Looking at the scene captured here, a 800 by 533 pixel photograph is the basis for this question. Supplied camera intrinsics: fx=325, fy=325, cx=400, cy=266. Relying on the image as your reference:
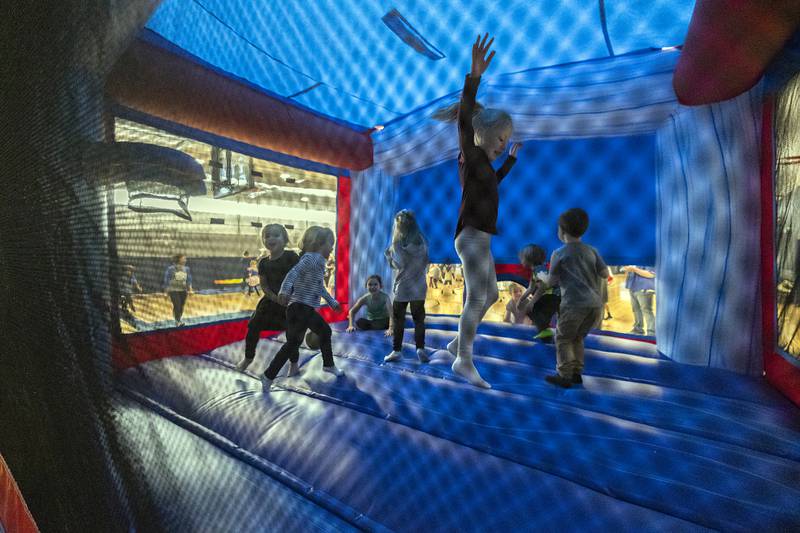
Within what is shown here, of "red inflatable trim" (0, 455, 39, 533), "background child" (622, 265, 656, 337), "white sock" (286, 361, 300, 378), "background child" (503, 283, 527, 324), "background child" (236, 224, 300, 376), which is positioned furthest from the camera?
"background child" (503, 283, 527, 324)

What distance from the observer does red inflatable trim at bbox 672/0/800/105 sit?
46 centimetres

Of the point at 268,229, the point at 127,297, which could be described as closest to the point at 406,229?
the point at 268,229

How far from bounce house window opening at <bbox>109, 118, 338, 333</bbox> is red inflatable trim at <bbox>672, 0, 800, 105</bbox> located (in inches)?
30.6

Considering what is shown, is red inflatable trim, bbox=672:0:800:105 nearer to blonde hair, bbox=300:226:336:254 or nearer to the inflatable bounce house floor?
the inflatable bounce house floor

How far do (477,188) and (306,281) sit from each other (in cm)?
47

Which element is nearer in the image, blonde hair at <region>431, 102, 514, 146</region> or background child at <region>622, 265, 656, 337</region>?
blonde hair at <region>431, 102, 514, 146</region>

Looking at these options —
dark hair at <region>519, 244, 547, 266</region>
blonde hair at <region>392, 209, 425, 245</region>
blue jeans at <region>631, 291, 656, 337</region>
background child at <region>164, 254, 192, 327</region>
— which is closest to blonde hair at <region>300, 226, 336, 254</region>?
blonde hair at <region>392, 209, 425, 245</region>

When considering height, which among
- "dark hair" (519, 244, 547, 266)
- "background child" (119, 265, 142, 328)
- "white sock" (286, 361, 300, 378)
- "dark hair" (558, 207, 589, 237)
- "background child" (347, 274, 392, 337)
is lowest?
"white sock" (286, 361, 300, 378)

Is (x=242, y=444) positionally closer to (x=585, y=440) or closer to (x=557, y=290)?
(x=585, y=440)

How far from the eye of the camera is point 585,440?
52cm

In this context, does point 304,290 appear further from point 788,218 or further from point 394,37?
point 788,218

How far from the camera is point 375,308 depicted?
1.32 metres

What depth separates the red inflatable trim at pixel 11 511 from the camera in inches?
20.6

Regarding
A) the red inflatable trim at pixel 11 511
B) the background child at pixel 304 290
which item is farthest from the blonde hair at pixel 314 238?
the red inflatable trim at pixel 11 511
